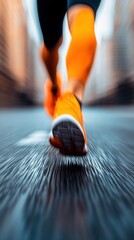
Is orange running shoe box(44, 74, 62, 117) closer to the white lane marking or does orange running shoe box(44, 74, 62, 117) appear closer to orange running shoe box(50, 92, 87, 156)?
the white lane marking

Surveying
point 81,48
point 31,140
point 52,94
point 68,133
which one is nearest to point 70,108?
point 68,133

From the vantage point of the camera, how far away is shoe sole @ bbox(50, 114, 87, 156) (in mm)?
660

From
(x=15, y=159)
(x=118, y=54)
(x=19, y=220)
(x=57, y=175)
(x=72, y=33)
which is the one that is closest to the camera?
(x=19, y=220)

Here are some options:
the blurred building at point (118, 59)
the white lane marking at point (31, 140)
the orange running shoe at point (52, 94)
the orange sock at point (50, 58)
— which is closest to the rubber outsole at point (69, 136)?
the white lane marking at point (31, 140)

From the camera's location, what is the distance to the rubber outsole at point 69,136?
2.16ft

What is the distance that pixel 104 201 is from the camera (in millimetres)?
440

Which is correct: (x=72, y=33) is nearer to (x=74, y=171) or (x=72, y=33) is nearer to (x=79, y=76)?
(x=79, y=76)

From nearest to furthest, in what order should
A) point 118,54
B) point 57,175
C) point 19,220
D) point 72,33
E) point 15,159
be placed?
point 19,220
point 57,175
point 15,159
point 72,33
point 118,54

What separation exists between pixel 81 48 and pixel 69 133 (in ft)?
1.16

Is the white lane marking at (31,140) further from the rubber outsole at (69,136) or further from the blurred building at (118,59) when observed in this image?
the blurred building at (118,59)

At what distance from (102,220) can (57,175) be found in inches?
10.1

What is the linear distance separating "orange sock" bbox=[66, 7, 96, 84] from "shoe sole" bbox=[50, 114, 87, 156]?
0.80ft

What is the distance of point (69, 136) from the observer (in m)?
0.66

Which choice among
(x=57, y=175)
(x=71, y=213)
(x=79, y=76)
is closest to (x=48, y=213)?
(x=71, y=213)
